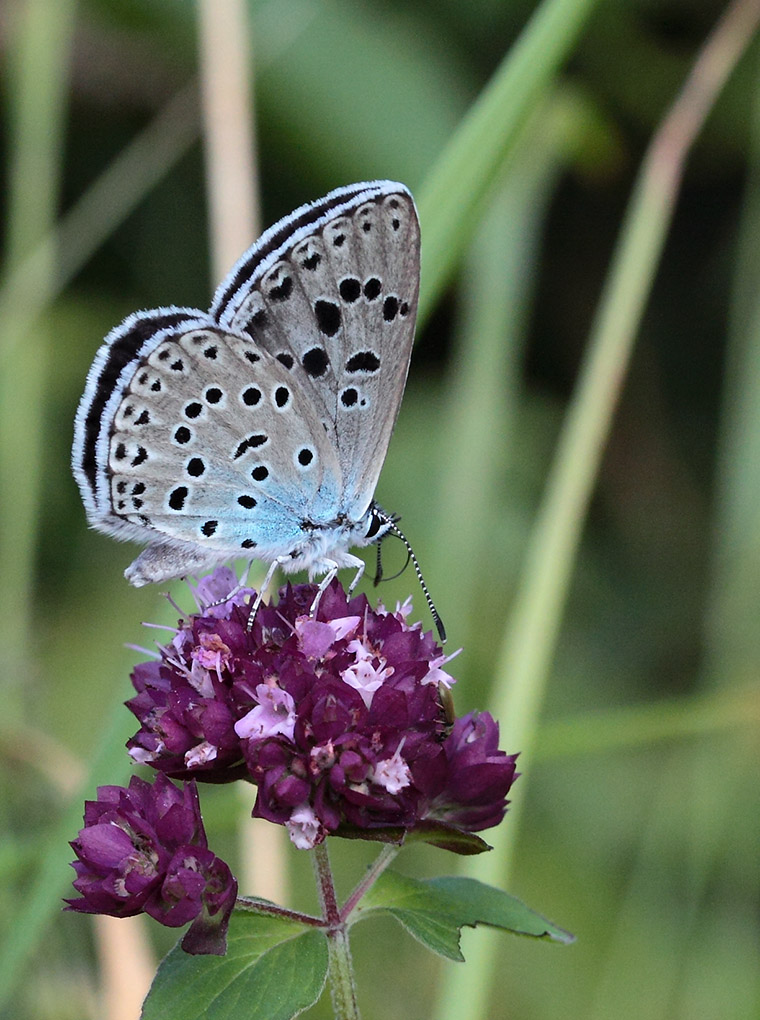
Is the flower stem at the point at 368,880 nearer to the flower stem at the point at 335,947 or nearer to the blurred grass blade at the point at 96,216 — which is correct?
the flower stem at the point at 335,947

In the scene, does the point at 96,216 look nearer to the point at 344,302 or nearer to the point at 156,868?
the point at 344,302

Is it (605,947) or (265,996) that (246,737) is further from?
(605,947)

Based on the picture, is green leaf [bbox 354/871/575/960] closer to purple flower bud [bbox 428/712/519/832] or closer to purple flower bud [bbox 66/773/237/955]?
purple flower bud [bbox 428/712/519/832]

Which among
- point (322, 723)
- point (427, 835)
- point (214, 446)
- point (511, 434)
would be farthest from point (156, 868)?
point (511, 434)

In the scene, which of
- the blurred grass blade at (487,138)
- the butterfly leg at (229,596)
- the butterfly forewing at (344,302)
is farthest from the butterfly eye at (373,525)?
the blurred grass blade at (487,138)

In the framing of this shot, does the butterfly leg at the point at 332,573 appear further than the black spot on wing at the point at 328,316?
No
